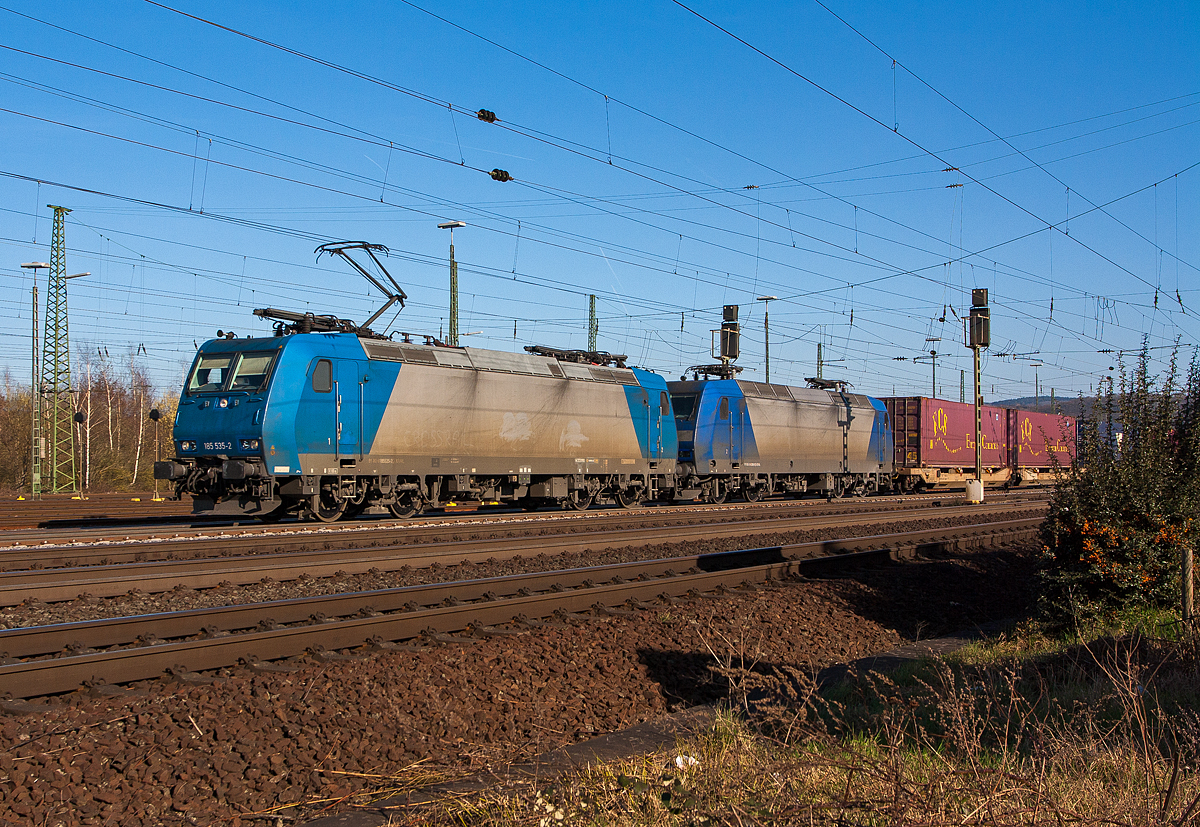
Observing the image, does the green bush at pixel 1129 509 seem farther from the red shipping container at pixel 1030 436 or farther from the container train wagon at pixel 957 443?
the red shipping container at pixel 1030 436

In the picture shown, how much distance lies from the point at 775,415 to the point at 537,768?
81.8 feet

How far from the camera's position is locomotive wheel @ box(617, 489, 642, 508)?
25547mm

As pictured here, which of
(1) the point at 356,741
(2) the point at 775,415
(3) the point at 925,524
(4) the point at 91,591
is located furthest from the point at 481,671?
(2) the point at 775,415

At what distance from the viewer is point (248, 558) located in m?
11.4

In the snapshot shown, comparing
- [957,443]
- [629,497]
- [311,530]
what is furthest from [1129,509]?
[957,443]

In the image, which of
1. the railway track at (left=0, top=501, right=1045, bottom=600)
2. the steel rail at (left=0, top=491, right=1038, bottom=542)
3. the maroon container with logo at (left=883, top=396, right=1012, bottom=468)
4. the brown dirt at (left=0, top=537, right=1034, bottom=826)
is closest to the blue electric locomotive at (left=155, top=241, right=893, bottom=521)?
the steel rail at (left=0, top=491, right=1038, bottom=542)

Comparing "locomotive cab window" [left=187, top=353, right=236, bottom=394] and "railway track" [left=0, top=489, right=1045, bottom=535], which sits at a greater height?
"locomotive cab window" [left=187, top=353, right=236, bottom=394]

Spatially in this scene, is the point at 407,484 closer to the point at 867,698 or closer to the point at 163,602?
the point at 163,602

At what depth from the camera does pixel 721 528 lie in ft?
59.5

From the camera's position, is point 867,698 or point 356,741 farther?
point 867,698

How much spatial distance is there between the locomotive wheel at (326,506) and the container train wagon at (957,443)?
2362cm

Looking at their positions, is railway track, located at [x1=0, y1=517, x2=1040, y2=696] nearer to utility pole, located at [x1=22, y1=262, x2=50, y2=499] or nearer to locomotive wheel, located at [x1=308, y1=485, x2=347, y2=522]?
locomotive wheel, located at [x1=308, y1=485, x2=347, y2=522]

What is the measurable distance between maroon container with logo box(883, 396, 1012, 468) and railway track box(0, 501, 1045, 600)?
21251 mm

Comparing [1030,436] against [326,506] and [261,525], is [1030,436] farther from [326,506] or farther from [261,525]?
[261,525]
